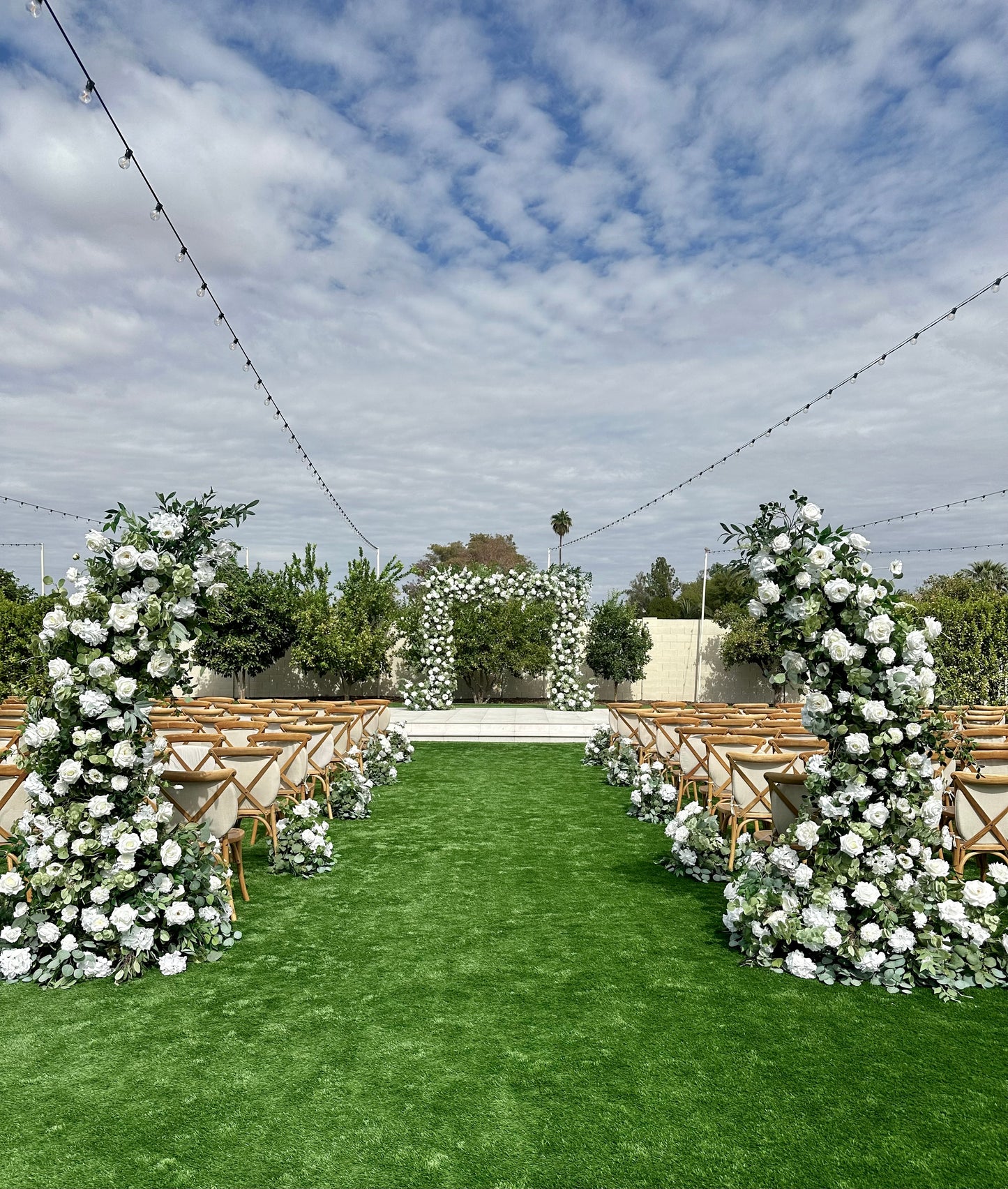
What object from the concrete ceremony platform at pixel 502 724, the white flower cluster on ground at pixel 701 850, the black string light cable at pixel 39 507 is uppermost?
the black string light cable at pixel 39 507

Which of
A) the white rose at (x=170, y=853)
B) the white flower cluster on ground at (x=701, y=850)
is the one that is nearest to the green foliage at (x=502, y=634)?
the white flower cluster on ground at (x=701, y=850)

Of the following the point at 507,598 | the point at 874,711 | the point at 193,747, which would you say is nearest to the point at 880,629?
the point at 874,711

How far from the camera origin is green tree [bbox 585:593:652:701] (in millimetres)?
18406

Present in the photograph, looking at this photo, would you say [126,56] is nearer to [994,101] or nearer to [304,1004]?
[304,1004]

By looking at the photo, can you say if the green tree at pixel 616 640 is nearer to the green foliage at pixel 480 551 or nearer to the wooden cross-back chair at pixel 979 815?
the wooden cross-back chair at pixel 979 815

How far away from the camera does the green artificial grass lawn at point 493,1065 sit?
2.19 meters

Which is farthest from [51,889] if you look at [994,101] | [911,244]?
[911,244]

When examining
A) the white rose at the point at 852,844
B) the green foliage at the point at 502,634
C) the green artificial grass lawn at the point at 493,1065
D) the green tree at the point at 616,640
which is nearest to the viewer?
the green artificial grass lawn at the point at 493,1065

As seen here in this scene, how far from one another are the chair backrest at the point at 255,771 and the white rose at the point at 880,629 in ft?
11.2

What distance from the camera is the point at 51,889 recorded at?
3.48 m

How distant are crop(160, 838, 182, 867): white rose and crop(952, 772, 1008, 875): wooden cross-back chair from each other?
3920 millimetres

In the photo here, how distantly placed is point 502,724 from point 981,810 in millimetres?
9851

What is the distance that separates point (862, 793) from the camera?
3438 millimetres

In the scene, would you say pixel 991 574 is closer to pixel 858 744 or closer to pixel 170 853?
pixel 858 744
